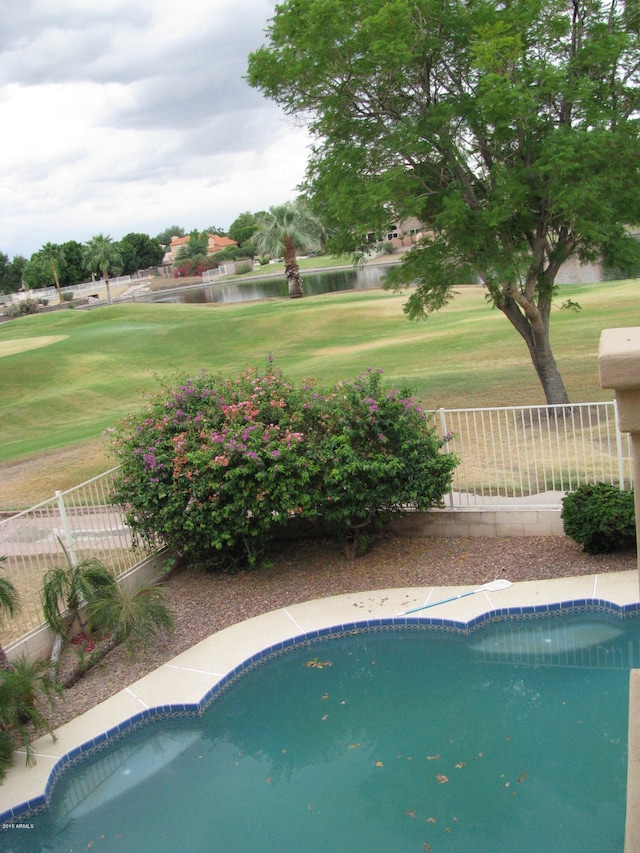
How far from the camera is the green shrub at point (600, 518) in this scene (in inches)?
336

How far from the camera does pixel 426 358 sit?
2458 centimetres

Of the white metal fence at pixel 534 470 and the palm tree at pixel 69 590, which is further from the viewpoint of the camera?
the white metal fence at pixel 534 470

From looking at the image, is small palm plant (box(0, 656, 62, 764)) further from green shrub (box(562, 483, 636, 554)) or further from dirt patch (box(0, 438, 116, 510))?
dirt patch (box(0, 438, 116, 510))

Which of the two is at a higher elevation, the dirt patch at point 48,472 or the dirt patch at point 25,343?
the dirt patch at point 25,343

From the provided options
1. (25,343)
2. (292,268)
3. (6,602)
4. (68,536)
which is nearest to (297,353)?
(25,343)

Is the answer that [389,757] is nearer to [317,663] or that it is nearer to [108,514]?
[317,663]

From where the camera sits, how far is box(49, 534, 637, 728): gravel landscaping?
8.50m

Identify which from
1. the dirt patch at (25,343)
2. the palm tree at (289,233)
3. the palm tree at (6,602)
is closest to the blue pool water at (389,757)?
the palm tree at (6,602)

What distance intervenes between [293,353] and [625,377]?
27.5 meters

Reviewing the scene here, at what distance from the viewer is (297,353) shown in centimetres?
2981

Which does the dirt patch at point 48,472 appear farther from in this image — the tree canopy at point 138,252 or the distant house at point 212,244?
the distant house at point 212,244

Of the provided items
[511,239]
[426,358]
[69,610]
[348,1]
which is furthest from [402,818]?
[426,358]

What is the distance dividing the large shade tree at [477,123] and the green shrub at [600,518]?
17.3 ft

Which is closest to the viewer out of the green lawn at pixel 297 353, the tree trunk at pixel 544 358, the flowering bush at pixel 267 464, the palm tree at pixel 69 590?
the palm tree at pixel 69 590
